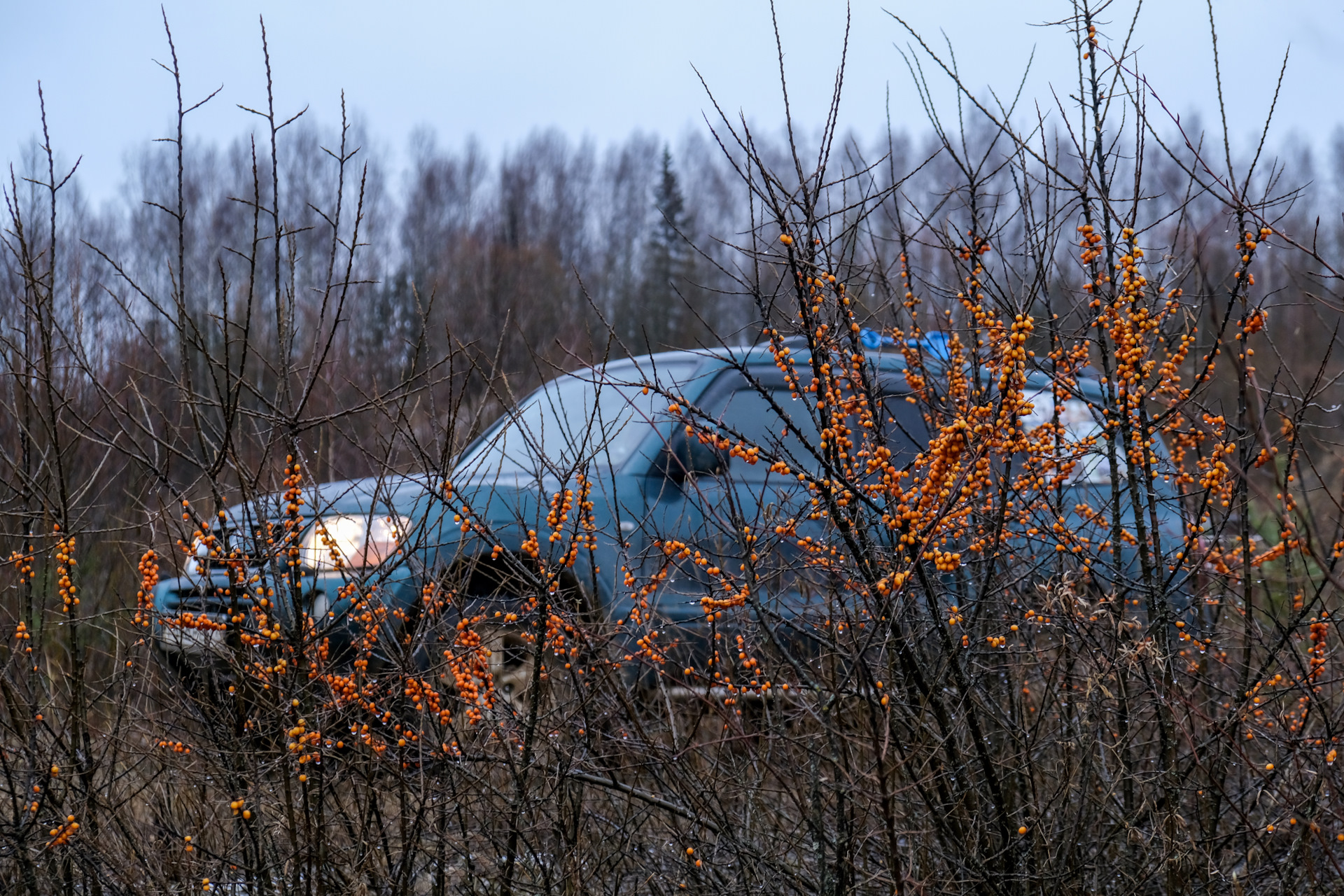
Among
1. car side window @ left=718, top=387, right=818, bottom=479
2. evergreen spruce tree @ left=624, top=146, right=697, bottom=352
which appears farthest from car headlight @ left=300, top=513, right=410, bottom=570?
evergreen spruce tree @ left=624, top=146, right=697, bottom=352

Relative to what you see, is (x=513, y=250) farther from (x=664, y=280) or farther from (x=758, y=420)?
(x=758, y=420)

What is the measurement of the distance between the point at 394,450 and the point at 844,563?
125cm

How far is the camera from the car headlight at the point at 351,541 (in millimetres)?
2781

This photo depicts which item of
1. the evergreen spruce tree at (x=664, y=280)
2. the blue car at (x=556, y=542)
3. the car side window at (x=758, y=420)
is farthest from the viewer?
the evergreen spruce tree at (x=664, y=280)

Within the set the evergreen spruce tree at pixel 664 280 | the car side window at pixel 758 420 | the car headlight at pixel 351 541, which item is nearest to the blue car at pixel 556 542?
the car headlight at pixel 351 541

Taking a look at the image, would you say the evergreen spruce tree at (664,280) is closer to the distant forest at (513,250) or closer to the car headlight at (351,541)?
the distant forest at (513,250)

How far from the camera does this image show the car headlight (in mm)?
2781

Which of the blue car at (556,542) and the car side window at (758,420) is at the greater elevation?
the car side window at (758,420)

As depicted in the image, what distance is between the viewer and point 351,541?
3.29m

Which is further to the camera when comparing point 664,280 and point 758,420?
point 664,280

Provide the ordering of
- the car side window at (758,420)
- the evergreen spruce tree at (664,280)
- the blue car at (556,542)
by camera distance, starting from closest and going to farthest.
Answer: the blue car at (556,542)
the car side window at (758,420)
the evergreen spruce tree at (664,280)

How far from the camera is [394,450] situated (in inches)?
122

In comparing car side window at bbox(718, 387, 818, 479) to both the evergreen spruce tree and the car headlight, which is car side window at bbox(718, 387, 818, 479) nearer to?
the car headlight

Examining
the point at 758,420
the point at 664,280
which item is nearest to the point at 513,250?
the point at 664,280
